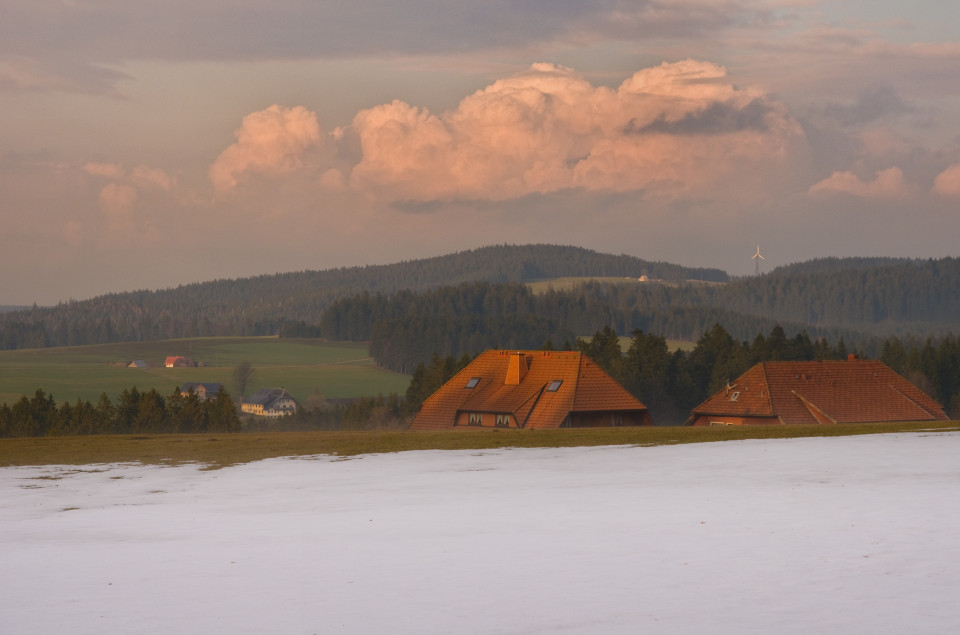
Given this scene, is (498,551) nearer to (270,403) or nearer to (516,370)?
(516,370)

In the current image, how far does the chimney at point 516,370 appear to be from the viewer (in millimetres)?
68875

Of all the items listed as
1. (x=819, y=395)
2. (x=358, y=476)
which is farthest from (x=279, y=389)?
(x=358, y=476)

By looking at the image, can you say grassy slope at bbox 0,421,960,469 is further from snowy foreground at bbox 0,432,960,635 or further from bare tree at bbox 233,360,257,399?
bare tree at bbox 233,360,257,399

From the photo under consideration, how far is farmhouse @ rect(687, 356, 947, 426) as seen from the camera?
65938 millimetres

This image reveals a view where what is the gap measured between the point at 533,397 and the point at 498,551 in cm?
5033

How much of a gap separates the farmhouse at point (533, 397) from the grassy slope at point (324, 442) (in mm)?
24220

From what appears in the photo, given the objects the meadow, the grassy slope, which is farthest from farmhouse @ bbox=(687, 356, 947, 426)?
the meadow

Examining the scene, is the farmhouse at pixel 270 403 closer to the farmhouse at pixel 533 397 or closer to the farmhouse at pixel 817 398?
the farmhouse at pixel 533 397

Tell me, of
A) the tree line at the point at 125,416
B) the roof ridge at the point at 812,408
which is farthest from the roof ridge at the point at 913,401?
the tree line at the point at 125,416

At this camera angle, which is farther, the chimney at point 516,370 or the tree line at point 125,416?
the tree line at point 125,416

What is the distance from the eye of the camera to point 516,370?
69125 millimetres

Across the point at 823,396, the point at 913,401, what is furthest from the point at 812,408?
the point at 913,401

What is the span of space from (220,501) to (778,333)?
89.7m

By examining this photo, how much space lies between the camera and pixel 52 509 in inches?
852
